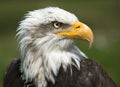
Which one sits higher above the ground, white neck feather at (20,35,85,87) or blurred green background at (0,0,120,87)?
white neck feather at (20,35,85,87)

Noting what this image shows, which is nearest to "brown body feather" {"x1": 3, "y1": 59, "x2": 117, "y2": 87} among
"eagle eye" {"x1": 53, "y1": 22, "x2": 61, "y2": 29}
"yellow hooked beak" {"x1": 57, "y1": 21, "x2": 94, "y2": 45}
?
"yellow hooked beak" {"x1": 57, "y1": 21, "x2": 94, "y2": 45}

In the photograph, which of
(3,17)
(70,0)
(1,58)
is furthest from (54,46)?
(70,0)

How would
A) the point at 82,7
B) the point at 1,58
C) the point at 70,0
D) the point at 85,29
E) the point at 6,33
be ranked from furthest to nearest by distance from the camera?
the point at 70,0
the point at 82,7
the point at 6,33
the point at 1,58
the point at 85,29

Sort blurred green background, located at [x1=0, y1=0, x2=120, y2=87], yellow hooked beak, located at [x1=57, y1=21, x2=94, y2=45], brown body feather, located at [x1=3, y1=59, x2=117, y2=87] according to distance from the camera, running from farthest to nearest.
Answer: blurred green background, located at [x1=0, y1=0, x2=120, y2=87], brown body feather, located at [x1=3, y1=59, x2=117, y2=87], yellow hooked beak, located at [x1=57, y1=21, x2=94, y2=45]

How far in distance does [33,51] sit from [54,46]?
34cm

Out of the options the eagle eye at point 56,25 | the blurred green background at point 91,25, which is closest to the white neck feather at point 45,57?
the eagle eye at point 56,25

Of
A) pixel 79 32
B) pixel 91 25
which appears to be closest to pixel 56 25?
pixel 79 32

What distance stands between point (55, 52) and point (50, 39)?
0.68 ft

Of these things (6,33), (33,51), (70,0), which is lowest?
(70,0)

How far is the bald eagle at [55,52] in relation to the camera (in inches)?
481

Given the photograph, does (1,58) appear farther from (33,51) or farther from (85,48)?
(33,51)

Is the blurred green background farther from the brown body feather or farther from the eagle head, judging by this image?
the eagle head

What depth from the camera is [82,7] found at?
32375 millimetres

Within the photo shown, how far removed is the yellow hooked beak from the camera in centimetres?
1209
